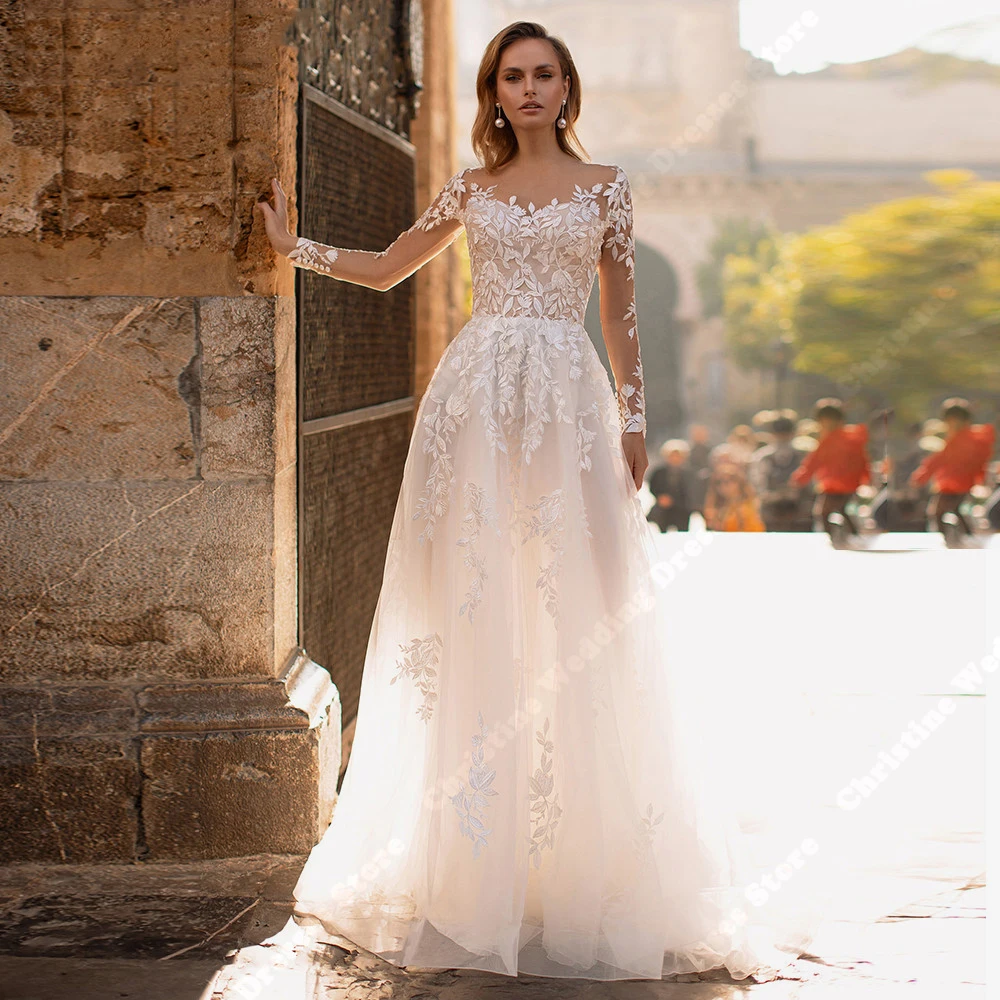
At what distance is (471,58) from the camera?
3494 cm

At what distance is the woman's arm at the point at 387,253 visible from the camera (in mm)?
3402

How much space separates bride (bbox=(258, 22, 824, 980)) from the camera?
308 cm

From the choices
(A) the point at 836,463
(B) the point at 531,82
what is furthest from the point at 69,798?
(A) the point at 836,463

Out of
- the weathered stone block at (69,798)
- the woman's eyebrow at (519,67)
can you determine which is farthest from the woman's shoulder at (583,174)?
the weathered stone block at (69,798)

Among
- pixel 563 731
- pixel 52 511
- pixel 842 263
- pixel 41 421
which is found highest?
pixel 842 263

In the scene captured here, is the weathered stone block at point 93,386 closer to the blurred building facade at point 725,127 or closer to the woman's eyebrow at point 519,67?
the woman's eyebrow at point 519,67

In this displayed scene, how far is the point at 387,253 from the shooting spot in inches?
136

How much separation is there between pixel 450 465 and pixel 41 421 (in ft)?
4.01

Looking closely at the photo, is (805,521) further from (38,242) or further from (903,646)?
(38,242)

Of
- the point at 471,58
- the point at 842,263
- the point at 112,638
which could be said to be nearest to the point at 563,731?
the point at 112,638

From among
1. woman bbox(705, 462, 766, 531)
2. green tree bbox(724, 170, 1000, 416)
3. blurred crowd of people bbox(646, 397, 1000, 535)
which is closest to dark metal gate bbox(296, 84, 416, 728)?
blurred crowd of people bbox(646, 397, 1000, 535)

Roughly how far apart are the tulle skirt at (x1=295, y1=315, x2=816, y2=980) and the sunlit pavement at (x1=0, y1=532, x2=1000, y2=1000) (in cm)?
9

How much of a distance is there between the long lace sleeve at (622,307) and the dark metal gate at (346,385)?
3.50 ft

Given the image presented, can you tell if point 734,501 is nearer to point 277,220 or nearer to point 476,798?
point 277,220
